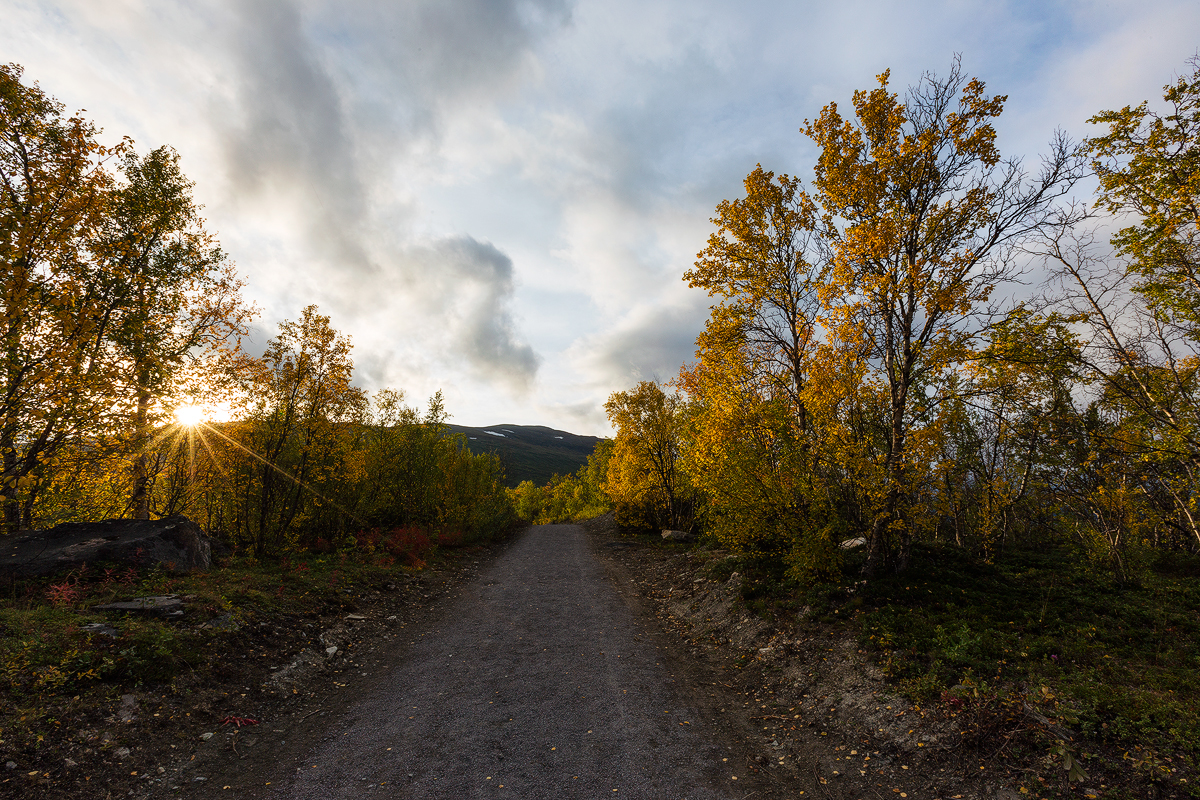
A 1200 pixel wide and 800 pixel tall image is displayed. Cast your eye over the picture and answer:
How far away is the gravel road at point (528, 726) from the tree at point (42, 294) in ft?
21.1

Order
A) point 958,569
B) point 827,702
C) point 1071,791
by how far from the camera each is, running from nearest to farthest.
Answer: point 1071,791, point 827,702, point 958,569

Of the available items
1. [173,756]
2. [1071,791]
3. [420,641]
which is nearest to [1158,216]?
[1071,791]

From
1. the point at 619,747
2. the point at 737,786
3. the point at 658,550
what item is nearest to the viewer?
the point at 737,786

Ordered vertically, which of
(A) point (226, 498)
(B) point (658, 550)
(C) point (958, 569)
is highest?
(A) point (226, 498)

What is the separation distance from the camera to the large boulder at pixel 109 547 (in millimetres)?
9031

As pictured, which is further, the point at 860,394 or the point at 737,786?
the point at 860,394

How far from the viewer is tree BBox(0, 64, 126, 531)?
7.09 m

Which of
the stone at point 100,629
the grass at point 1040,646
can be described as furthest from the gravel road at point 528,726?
the stone at point 100,629

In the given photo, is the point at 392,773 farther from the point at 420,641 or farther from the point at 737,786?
the point at 420,641

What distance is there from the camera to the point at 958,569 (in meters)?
11.4

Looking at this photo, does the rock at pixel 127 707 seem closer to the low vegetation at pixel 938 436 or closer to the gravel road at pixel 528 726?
the gravel road at pixel 528 726

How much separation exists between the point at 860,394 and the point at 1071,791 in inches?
282

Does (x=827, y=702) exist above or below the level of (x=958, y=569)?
below

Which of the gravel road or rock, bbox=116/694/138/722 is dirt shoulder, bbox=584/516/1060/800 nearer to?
the gravel road
